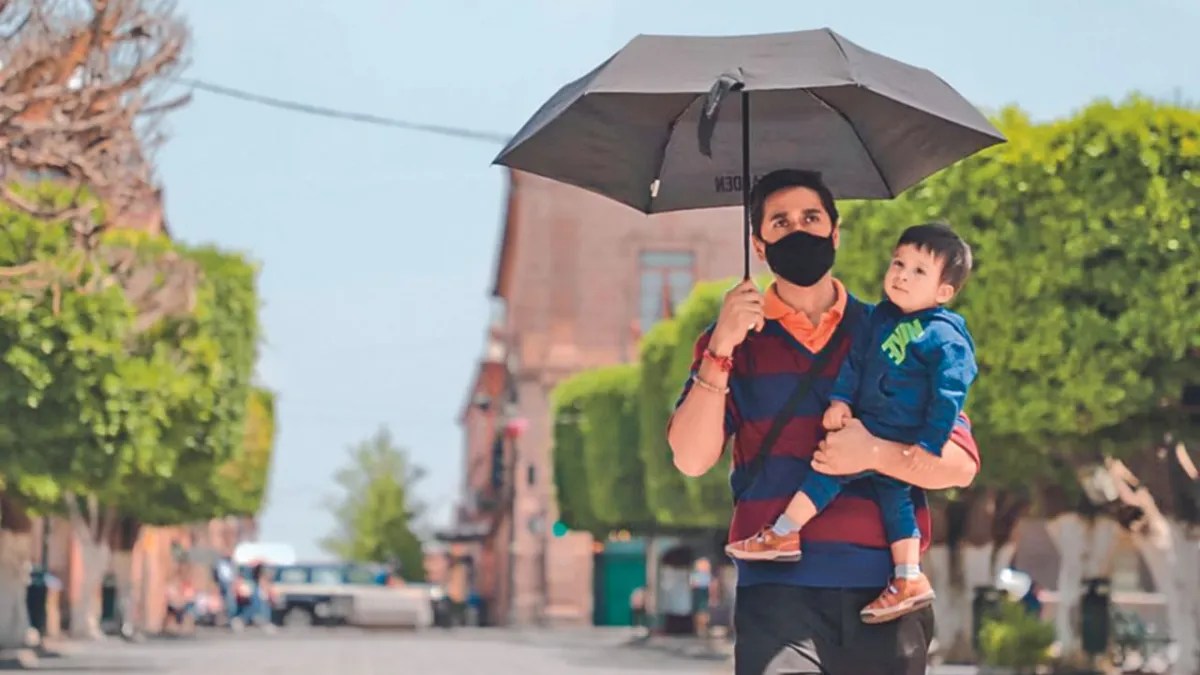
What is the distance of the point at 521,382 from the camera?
68438mm

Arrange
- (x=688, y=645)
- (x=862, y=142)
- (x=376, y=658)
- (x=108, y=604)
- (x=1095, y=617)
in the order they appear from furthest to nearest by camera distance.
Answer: (x=108, y=604), (x=688, y=645), (x=376, y=658), (x=1095, y=617), (x=862, y=142)

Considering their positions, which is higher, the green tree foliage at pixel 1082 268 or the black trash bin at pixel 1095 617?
the green tree foliage at pixel 1082 268

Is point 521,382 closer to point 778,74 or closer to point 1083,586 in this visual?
point 1083,586

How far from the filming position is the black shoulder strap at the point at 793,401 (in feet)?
16.3

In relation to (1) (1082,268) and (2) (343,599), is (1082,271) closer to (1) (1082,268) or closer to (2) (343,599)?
(1) (1082,268)

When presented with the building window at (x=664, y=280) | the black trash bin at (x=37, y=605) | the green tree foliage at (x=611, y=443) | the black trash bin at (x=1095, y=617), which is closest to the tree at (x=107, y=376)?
the black trash bin at (x=37, y=605)

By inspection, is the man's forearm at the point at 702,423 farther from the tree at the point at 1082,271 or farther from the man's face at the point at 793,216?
the tree at the point at 1082,271

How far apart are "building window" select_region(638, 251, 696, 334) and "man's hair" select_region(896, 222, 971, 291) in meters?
62.3

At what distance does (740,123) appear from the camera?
6012 mm

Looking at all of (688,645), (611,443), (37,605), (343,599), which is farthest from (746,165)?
(343,599)

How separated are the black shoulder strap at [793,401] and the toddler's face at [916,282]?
170mm

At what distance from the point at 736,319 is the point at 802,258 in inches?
11.7

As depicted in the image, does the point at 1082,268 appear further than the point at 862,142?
Yes

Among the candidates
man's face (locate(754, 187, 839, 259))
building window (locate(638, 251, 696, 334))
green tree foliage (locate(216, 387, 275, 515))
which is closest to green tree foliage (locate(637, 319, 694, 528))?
green tree foliage (locate(216, 387, 275, 515))
